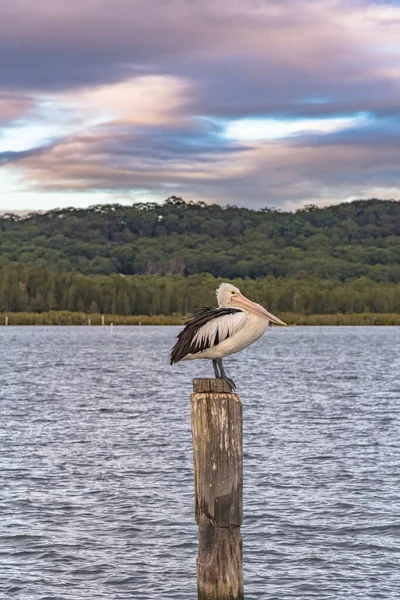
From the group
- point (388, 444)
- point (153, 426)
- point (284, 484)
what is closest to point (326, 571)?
point (284, 484)

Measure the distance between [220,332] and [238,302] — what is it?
0.60m

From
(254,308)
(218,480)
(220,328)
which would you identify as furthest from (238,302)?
(218,480)

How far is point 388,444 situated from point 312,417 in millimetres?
8417

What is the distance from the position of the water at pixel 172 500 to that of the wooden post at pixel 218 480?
12.0 feet

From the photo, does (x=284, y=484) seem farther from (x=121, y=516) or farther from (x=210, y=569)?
(x=210, y=569)

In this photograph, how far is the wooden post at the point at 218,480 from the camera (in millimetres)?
10359

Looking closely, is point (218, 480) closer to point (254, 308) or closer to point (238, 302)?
point (254, 308)

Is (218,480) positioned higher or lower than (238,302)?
lower

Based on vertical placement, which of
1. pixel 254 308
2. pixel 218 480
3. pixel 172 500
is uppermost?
→ pixel 254 308

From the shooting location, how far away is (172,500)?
20.6 m

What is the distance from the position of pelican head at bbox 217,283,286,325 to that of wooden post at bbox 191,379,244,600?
4.34 ft

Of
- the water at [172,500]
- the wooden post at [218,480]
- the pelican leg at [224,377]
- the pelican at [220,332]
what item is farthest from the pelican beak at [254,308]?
the water at [172,500]

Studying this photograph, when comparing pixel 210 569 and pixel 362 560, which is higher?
pixel 210 569

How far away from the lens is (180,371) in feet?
246
